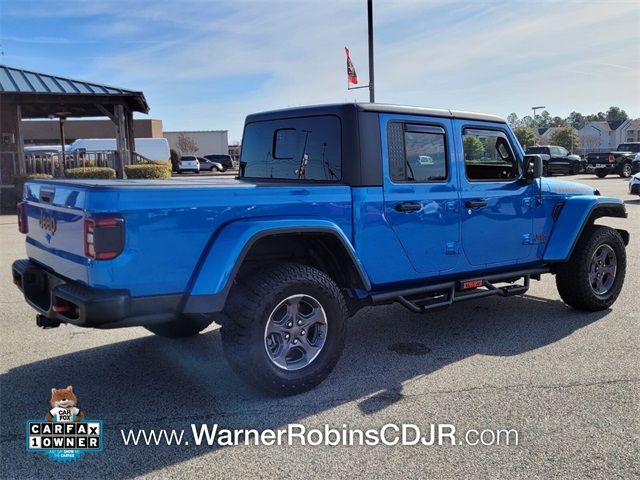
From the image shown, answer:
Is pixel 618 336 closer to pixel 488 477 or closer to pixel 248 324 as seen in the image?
pixel 488 477

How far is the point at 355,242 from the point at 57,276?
6.42 ft

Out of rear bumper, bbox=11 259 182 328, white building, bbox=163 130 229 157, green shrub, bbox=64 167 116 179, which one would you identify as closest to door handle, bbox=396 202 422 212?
rear bumper, bbox=11 259 182 328

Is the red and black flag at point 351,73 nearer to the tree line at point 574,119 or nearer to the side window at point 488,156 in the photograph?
the side window at point 488,156

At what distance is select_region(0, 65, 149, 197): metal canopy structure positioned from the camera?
57.0ft

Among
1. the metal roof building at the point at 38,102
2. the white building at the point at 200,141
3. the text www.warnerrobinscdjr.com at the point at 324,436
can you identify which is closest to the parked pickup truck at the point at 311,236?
the text www.warnerrobinscdjr.com at the point at 324,436

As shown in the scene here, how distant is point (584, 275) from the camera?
550 centimetres

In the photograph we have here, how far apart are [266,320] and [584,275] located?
3.46 m

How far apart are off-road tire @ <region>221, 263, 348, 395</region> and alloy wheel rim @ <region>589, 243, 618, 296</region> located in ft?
10.2

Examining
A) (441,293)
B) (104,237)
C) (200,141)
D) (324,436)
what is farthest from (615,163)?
(200,141)

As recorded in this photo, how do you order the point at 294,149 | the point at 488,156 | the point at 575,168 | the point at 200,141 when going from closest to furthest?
the point at 294,149, the point at 488,156, the point at 575,168, the point at 200,141

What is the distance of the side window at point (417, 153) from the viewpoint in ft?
14.2

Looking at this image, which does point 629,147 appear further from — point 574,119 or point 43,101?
point 574,119

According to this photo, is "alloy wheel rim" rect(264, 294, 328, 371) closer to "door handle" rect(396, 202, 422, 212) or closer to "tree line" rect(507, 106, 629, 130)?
"door handle" rect(396, 202, 422, 212)

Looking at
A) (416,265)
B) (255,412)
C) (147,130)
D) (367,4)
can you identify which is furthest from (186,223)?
(147,130)
